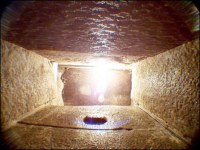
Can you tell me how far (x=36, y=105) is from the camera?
180 centimetres

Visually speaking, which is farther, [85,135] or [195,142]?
[85,135]

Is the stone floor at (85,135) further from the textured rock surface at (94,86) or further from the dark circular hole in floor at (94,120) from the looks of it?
the textured rock surface at (94,86)

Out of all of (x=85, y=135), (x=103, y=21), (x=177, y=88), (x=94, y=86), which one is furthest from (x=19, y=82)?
(x=94, y=86)

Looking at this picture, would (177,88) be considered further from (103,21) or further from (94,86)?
(94,86)

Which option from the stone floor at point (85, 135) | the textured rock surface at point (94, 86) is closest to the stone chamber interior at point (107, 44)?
the stone floor at point (85, 135)

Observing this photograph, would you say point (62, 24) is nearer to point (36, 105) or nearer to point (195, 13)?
point (195, 13)

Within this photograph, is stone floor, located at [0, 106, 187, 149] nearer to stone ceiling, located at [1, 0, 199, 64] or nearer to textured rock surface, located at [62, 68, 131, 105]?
stone ceiling, located at [1, 0, 199, 64]

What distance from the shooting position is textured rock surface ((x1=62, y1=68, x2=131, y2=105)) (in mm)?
3697

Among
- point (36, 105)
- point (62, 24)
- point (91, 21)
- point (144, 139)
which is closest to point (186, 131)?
point (144, 139)

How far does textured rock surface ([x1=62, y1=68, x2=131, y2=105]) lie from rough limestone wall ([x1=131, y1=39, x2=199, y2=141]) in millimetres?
1907

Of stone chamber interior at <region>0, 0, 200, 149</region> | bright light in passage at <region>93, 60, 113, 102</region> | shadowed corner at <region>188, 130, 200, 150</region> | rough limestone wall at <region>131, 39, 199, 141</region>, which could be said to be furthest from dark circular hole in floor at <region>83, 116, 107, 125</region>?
bright light in passage at <region>93, 60, 113, 102</region>

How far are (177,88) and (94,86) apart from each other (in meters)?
3.01

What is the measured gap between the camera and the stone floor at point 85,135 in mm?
954

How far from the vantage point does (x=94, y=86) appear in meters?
4.08
